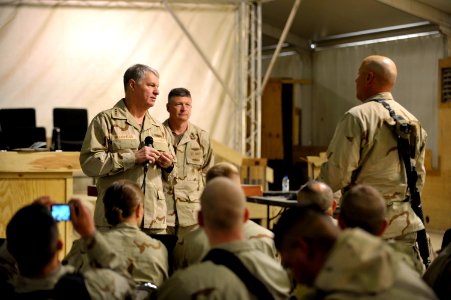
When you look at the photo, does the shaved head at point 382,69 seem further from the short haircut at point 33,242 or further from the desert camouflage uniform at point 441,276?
the short haircut at point 33,242

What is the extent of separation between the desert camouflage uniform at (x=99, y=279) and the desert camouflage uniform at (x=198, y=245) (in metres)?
0.59

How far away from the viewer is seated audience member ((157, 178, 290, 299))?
89.4 inches

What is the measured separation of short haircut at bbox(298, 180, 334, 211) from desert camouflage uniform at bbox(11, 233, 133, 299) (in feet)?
3.99

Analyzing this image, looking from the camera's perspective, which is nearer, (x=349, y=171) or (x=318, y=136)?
(x=349, y=171)

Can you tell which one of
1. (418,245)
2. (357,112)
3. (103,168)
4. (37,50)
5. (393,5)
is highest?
(393,5)

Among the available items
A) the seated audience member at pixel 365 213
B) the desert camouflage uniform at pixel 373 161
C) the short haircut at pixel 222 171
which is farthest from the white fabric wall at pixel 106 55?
the seated audience member at pixel 365 213

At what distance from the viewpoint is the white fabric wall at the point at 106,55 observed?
34.5ft

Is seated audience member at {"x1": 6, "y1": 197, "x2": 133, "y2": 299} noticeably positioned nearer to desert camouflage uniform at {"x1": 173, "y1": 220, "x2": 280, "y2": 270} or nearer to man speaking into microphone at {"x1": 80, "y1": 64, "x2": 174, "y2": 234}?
desert camouflage uniform at {"x1": 173, "y1": 220, "x2": 280, "y2": 270}

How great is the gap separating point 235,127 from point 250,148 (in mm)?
377

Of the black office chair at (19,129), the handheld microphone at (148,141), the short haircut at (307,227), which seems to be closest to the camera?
the short haircut at (307,227)

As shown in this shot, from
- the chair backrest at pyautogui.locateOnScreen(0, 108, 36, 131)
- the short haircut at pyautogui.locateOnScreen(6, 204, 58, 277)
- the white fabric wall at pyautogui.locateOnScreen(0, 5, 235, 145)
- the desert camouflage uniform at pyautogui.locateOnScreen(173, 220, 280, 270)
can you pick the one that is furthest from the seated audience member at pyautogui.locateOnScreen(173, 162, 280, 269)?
the white fabric wall at pyautogui.locateOnScreen(0, 5, 235, 145)

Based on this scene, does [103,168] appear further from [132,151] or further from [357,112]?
[357,112]

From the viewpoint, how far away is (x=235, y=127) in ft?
36.6

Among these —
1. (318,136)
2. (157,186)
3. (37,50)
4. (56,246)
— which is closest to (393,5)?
(318,136)
